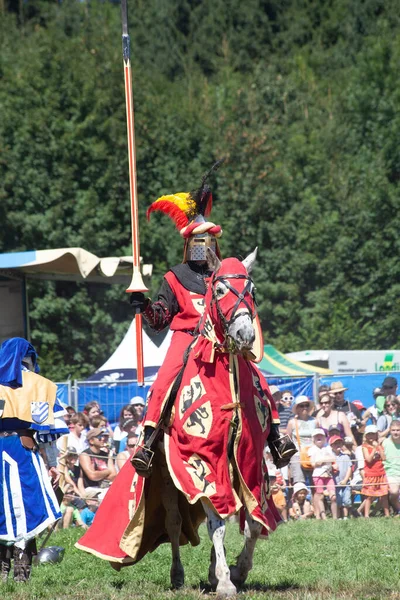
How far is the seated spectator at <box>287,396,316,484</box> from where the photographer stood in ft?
44.7

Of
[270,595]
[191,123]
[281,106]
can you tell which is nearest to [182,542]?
[270,595]

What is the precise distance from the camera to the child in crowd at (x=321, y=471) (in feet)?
44.0

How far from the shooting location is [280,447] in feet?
24.1

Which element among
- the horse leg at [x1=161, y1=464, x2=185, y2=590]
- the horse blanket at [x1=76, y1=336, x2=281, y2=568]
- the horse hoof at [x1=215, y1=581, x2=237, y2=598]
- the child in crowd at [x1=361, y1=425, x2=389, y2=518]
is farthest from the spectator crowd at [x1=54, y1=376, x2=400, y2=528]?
the horse hoof at [x1=215, y1=581, x2=237, y2=598]

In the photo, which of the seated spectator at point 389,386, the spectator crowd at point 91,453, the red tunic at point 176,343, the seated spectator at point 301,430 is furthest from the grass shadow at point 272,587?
the seated spectator at point 389,386

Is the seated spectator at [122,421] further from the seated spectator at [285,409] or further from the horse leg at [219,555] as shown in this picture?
the horse leg at [219,555]

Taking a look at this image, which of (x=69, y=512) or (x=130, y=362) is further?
(x=130, y=362)

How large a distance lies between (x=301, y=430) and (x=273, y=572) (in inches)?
221

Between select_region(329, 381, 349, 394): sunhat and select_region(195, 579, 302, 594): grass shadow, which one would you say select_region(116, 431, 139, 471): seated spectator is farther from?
select_region(195, 579, 302, 594): grass shadow

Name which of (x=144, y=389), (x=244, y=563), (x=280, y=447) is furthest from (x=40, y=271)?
(x=244, y=563)

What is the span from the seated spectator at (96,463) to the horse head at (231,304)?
6.86m

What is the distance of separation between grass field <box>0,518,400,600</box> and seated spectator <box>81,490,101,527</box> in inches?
62.8

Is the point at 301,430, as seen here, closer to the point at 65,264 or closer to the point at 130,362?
the point at 65,264

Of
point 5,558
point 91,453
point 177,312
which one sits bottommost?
point 5,558
